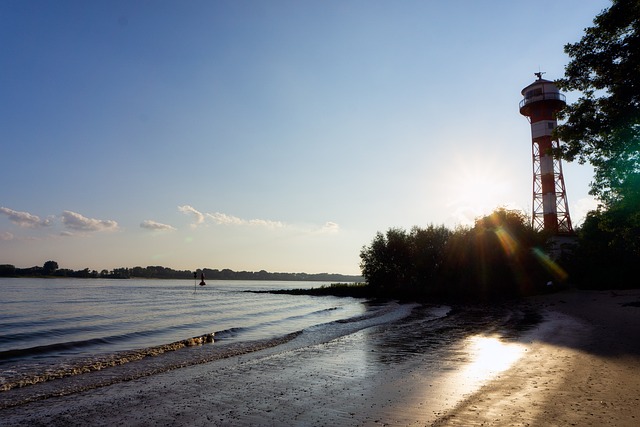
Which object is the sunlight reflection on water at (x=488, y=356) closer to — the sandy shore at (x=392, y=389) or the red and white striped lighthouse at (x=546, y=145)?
the sandy shore at (x=392, y=389)

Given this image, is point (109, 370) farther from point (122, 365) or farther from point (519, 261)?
point (519, 261)

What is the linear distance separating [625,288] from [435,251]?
26627mm

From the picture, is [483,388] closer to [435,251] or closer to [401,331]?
[401,331]

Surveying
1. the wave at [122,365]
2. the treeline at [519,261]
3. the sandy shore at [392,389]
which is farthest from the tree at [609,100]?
the treeline at [519,261]

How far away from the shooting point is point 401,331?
910 inches

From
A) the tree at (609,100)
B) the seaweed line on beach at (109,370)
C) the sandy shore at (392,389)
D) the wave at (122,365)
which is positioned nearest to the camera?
the sandy shore at (392,389)

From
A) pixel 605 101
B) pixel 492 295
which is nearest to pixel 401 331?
pixel 605 101

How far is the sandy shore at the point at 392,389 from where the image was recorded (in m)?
8.00

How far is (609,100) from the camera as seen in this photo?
55.0 feet

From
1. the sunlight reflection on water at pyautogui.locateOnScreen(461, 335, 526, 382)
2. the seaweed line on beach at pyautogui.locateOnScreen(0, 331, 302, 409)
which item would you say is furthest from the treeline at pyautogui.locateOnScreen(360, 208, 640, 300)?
the seaweed line on beach at pyautogui.locateOnScreen(0, 331, 302, 409)

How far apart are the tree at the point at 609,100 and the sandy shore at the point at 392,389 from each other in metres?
7.45

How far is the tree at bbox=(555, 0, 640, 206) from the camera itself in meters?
15.9

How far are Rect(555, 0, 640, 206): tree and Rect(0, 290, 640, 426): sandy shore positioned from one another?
24.4 feet

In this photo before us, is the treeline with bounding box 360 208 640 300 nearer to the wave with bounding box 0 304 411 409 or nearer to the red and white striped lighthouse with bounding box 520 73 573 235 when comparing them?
the red and white striped lighthouse with bounding box 520 73 573 235
